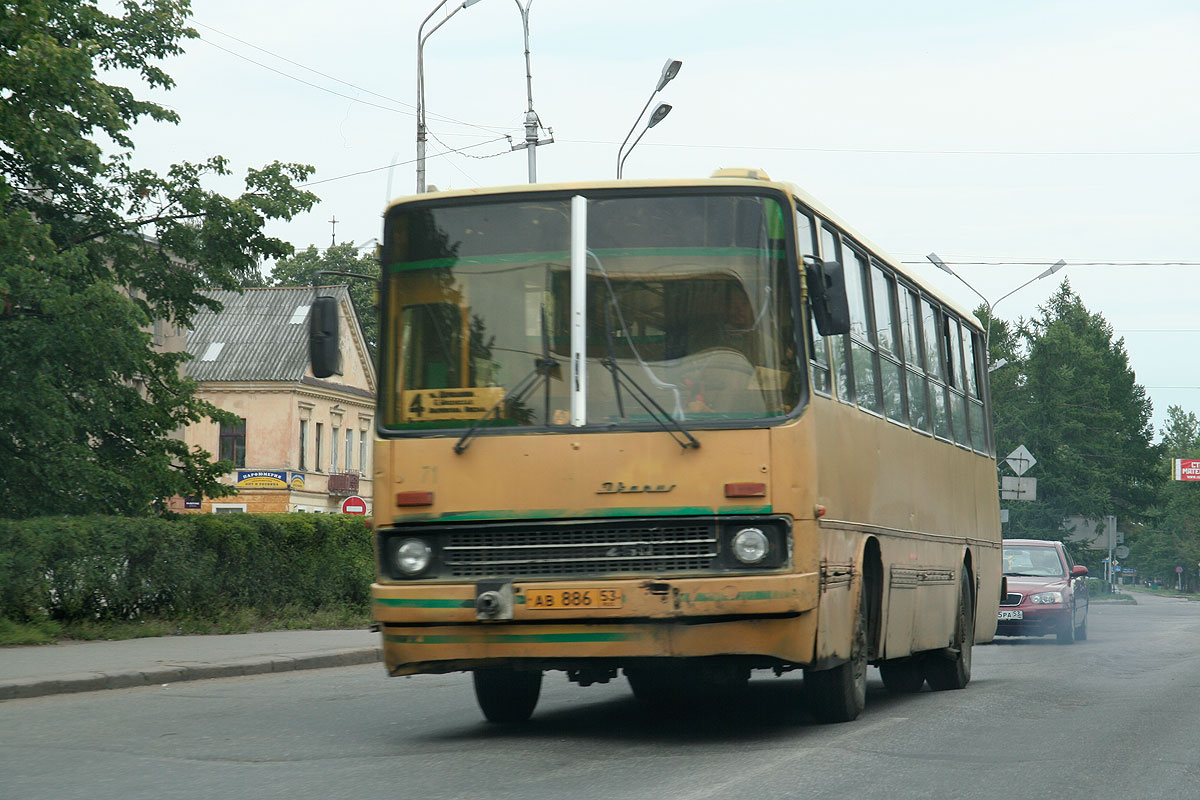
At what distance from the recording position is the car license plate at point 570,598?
9.38 m

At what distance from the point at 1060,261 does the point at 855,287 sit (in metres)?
36.7

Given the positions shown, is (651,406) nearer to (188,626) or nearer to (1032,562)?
(188,626)

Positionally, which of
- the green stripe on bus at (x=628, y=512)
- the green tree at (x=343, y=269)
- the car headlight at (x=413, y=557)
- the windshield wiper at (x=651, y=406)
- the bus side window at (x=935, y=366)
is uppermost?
the green tree at (x=343, y=269)

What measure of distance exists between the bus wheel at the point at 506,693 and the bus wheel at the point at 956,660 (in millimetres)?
4881

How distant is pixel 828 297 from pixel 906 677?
6.48 meters

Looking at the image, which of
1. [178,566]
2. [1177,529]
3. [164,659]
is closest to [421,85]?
[178,566]

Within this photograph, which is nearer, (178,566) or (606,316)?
(606,316)

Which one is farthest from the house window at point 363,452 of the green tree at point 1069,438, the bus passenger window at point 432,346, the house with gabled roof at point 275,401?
the bus passenger window at point 432,346

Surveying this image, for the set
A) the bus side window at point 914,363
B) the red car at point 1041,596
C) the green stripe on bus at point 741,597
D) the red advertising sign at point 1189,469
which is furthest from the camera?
the red advertising sign at point 1189,469

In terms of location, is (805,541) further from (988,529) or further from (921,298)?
(988,529)

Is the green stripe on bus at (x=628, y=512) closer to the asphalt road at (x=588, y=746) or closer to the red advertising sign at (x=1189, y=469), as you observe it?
the asphalt road at (x=588, y=746)

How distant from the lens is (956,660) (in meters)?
15.2

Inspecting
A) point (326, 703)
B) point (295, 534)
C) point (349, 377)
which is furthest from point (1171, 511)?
point (326, 703)

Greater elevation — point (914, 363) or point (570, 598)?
point (914, 363)
